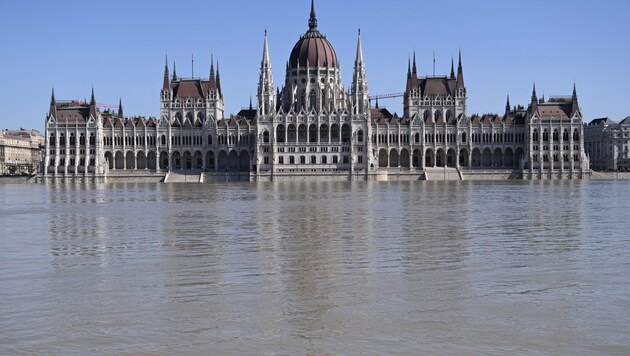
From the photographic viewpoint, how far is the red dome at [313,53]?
14500 centimetres

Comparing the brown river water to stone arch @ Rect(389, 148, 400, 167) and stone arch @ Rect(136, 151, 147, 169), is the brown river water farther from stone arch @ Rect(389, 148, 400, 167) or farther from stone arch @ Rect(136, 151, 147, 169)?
stone arch @ Rect(136, 151, 147, 169)

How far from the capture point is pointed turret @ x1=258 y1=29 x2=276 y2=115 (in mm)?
138000

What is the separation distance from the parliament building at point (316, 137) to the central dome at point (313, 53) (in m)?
0.27

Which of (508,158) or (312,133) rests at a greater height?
(312,133)

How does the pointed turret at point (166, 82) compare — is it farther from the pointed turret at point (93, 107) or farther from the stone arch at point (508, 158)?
the stone arch at point (508, 158)

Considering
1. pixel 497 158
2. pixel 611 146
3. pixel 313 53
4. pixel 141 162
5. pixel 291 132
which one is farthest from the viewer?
pixel 611 146

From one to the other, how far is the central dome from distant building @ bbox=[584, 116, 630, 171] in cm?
6410

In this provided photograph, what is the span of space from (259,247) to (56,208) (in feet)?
96.3

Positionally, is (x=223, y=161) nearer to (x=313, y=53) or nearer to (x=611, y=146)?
(x=313, y=53)

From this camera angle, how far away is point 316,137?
135375 mm

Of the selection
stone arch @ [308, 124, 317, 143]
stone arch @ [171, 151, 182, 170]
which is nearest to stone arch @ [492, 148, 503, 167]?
stone arch @ [308, 124, 317, 143]

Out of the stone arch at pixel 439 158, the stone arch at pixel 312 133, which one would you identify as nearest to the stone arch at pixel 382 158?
the stone arch at pixel 439 158

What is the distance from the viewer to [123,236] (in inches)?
1287

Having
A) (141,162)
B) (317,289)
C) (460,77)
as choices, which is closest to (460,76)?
(460,77)
